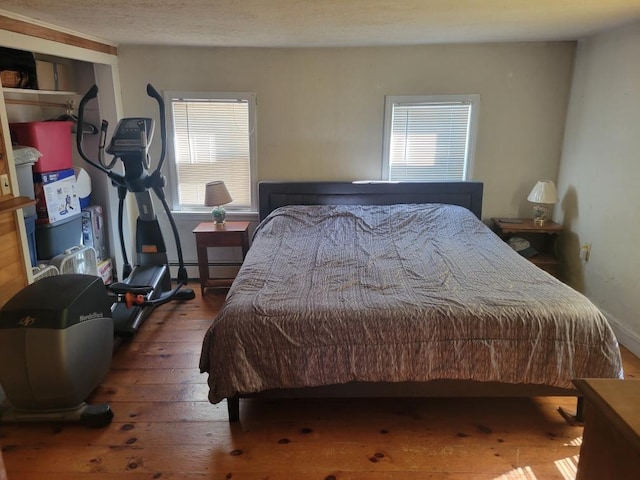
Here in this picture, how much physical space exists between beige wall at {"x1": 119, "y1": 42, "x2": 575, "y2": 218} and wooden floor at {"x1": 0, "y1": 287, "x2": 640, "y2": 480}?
2.04 m

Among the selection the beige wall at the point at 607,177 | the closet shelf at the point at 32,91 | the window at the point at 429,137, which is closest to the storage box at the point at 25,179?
the closet shelf at the point at 32,91

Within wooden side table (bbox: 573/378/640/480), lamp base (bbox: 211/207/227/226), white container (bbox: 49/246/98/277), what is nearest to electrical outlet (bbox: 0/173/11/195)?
white container (bbox: 49/246/98/277)

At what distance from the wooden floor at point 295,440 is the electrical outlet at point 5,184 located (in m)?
1.21

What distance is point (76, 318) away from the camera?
2.22 meters

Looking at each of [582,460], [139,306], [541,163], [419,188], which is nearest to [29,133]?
[139,306]

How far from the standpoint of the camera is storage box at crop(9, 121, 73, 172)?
3.03m

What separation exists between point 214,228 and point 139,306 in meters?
0.96

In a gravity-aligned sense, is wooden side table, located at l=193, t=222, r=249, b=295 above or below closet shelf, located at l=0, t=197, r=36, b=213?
below

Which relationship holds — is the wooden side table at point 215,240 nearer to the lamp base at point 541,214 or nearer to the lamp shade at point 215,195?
the lamp shade at point 215,195

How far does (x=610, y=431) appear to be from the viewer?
85 cm

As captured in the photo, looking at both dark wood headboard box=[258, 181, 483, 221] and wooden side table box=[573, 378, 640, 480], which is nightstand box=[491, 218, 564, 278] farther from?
wooden side table box=[573, 378, 640, 480]

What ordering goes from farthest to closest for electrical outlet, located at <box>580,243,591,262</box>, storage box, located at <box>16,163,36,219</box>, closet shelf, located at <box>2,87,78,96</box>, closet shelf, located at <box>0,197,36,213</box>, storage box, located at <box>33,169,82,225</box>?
electrical outlet, located at <box>580,243,591,262</box>
storage box, located at <box>33,169,82,225</box>
closet shelf, located at <box>2,87,78,96</box>
storage box, located at <box>16,163,36,219</box>
closet shelf, located at <box>0,197,36,213</box>

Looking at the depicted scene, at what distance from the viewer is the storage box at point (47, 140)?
3025mm

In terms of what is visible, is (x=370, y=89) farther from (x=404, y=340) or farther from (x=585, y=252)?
(x=404, y=340)
